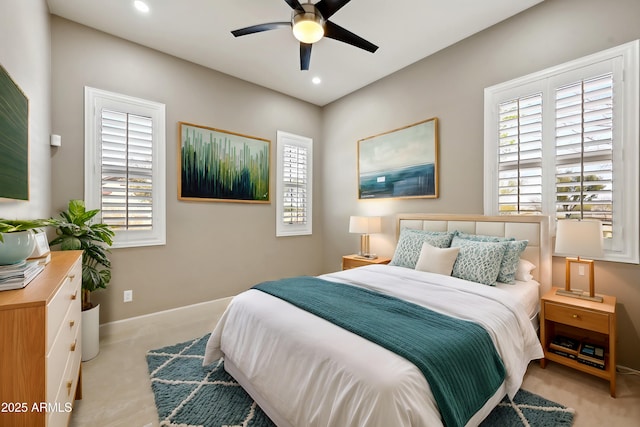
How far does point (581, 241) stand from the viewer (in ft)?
6.96

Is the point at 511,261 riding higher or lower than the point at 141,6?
lower

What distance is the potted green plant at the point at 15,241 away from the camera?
1.20m

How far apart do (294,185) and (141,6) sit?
9.15ft

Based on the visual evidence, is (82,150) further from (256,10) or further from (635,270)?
(635,270)

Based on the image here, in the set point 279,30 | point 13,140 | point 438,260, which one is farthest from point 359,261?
point 13,140

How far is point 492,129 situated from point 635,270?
1.65m

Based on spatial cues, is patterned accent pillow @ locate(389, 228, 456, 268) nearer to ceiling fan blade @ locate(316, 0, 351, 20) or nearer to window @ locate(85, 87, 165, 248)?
ceiling fan blade @ locate(316, 0, 351, 20)

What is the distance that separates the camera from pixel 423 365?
1.24 meters

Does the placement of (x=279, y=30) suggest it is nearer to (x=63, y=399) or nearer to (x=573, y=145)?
(x=573, y=145)

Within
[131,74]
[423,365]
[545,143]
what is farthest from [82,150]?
[545,143]

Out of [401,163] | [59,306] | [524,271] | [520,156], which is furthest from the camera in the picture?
[401,163]

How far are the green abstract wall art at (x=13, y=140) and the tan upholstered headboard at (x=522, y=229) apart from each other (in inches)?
141

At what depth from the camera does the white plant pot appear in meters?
2.45

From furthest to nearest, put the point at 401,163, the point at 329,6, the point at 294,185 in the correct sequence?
the point at 294,185, the point at 401,163, the point at 329,6
